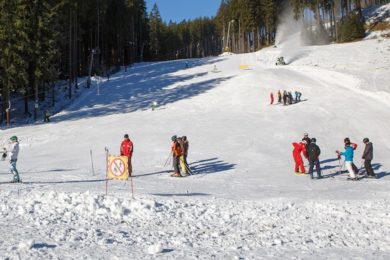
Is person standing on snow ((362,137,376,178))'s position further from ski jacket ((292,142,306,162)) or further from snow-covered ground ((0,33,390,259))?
ski jacket ((292,142,306,162))

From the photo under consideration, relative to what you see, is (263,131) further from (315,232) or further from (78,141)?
(315,232)

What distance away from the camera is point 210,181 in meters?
16.2

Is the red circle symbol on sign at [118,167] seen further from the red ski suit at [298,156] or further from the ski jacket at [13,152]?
the red ski suit at [298,156]

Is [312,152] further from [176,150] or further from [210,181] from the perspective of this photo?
[176,150]

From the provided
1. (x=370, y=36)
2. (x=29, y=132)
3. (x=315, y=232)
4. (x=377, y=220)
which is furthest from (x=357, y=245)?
(x=370, y=36)

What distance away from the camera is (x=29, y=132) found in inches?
1129

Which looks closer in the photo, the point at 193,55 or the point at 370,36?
the point at 370,36

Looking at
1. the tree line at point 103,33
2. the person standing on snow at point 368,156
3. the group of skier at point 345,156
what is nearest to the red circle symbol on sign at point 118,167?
the group of skier at point 345,156

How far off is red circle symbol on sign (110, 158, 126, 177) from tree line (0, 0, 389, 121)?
24.3 metres

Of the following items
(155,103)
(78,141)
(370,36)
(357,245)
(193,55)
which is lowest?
(357,245)

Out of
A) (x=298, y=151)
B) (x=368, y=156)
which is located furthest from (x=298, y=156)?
(x=368, y=156)

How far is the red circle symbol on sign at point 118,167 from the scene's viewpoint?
A: 1302 centimetres

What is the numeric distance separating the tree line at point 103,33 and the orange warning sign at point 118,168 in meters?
24.2

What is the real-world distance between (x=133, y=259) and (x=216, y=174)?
1058 centimetres
